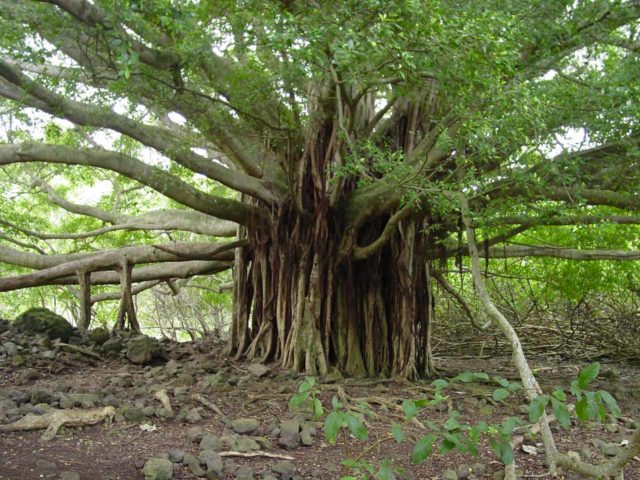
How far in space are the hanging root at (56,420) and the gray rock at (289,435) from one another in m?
1.17

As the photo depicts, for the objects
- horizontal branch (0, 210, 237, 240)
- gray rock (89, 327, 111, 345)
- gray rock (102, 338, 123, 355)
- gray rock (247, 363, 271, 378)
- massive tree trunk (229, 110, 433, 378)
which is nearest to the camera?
gray rock (247, 363, 271, 378)

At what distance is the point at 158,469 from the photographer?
322 centimetres

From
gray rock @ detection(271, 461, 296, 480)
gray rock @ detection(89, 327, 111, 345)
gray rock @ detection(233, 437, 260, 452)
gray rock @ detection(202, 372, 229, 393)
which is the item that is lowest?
gray rock @ detection(271, 461, 296, 480)

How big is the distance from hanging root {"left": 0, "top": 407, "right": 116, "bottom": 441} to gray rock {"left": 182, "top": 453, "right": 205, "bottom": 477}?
0.91 meters

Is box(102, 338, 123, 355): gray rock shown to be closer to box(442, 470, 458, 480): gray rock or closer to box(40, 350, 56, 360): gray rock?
box(40, 350, 56, 360): gray rock

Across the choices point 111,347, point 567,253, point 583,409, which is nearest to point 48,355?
point 111,347

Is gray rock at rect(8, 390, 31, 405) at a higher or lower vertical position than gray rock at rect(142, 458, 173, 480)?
higher

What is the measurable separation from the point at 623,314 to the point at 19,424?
745 cm

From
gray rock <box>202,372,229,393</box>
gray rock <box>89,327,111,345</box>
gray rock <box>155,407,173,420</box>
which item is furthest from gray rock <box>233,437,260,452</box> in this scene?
gray rock <box>89,327,111,345</box>

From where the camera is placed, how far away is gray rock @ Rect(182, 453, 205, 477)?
333 centimetres

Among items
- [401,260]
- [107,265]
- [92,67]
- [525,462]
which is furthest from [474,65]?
[107,265]

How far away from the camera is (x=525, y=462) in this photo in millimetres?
3781

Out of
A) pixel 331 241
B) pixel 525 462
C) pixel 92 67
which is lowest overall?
pixel 525 462

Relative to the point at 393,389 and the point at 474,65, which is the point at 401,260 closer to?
the point at 393,389
